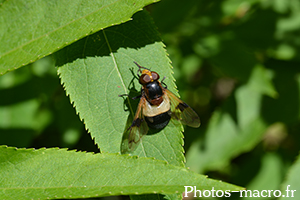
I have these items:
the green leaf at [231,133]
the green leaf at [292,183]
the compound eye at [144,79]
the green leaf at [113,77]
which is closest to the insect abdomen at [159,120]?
the green leaf at [113,77]

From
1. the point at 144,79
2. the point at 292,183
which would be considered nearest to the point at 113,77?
the point at 144,79

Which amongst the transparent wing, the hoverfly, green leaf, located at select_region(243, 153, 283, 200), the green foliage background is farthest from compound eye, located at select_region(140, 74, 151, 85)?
green leaf, located at select_region(243, 153, 283, 200)

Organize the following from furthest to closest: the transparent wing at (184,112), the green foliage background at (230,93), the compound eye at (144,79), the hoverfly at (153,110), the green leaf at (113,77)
A: the green foliage background at (230,93), the transparent wing at (184,112), the compound eye at (144,79), the hoverfly at (153,110), the green leaf at (113,77)

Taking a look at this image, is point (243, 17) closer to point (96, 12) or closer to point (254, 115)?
point (254, 115)

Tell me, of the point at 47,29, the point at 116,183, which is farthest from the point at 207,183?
the point at 47,29

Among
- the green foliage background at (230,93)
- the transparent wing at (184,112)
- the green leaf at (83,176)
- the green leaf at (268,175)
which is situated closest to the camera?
the green leaf at (83,176)

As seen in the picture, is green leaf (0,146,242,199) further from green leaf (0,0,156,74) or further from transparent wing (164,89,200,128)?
transparent wing (164,89,200,128)

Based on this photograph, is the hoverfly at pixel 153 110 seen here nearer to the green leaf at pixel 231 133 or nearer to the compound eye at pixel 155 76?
the compound eye at pixel 155 76
